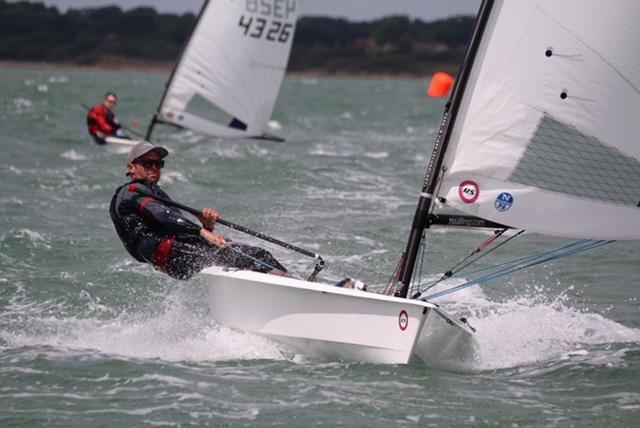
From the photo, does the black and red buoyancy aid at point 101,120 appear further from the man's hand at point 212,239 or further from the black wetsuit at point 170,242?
the man's hand at point 212,239

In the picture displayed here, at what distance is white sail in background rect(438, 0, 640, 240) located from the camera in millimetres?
5852

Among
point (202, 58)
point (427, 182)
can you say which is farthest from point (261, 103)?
point (427, 182)

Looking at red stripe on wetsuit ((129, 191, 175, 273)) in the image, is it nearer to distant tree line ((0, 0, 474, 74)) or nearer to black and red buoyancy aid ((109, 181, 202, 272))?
black and red buoyancy aid ((109, 181, 202, 272))

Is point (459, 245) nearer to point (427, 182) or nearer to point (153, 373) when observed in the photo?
point (427, 182)

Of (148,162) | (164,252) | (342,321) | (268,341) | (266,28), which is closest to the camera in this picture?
(342,321)

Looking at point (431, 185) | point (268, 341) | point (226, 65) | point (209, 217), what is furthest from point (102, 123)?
point (431, 185)

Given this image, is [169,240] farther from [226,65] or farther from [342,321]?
[226,65]

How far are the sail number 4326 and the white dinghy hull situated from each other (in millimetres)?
9221

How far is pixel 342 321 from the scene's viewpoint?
5.94 m

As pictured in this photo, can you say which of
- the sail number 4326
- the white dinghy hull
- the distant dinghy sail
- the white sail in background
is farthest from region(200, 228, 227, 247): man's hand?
the sail number 4326

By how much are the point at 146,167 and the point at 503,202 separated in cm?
214

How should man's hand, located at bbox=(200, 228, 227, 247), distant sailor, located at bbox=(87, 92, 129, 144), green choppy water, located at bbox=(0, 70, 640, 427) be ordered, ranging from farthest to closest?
distant sailor, located at bbox=(87, 92, 129, 144) < man's hand, located at bbox=(200, 228, 227, 247) < green choppy water, located at bbox=(0, 70, 640, 427)

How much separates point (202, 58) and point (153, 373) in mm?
9848

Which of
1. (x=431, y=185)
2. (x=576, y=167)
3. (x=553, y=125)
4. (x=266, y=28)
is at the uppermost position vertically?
(x=266, y=28)
